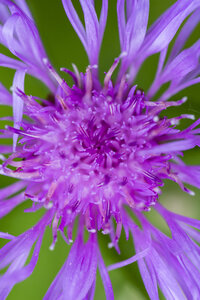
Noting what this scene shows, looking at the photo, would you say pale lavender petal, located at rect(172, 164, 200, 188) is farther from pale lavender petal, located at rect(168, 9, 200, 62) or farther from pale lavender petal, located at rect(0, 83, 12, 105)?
pale lavender petal, located at rect(0, 83, 12, 105)

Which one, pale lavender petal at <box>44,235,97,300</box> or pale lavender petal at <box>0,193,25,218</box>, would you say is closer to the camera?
pale lavender petal at <box>44,235,97,300</box>

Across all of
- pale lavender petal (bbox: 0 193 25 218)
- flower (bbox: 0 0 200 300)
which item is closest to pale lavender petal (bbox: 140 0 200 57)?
flower (bbox: 0 0 200 300)

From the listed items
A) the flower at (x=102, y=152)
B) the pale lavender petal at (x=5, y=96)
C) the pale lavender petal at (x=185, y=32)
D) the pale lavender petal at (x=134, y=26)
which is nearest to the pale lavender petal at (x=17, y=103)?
the flower at (x=102, y=152)

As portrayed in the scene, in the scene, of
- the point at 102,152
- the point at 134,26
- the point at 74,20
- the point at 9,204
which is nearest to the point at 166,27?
the point at 134,26

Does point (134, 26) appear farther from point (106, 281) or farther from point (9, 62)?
point (106, 281)

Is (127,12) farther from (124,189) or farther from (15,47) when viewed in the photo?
(124,189)

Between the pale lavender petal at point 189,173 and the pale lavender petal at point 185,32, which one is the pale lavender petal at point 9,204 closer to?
the pale lavender petal at point 189,173

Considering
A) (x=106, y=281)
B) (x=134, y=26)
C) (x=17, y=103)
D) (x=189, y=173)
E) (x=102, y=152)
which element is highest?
(x=134, y=26)

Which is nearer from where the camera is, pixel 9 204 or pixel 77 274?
pixel 77 274

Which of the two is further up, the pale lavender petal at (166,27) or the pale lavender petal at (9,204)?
the pale lavender petal at (166,27)
